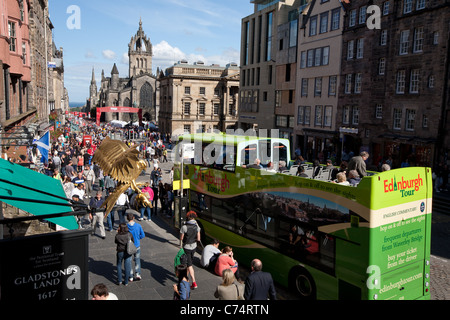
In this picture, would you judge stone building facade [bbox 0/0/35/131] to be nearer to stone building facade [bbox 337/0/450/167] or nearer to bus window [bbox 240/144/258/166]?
bus window [bbox 240/144/258/166]

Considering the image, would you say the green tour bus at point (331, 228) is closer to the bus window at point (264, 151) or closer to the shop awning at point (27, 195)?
the bus window at point (264, 151)

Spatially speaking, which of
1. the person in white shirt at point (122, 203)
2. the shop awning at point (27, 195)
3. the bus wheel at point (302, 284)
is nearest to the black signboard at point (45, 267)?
the shop awning at point (27, 195)

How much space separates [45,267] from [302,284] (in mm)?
7135

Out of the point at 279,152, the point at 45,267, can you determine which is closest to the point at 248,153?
the point at 279,152

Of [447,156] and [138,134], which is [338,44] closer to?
[447,156]

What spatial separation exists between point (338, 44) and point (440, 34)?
445 inches

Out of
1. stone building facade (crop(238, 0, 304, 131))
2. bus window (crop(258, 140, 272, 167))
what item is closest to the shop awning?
bus window (crop(258, 140, 272, 167))

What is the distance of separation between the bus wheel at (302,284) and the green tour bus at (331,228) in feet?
0.08

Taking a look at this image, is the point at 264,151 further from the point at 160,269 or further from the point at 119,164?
the point at 160,269

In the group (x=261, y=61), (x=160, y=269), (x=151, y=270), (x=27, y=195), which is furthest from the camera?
(x=261, y=61)

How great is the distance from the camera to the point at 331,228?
8.73 meters

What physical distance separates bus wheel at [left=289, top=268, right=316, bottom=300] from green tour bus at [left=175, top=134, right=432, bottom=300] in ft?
0.08

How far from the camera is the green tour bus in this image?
7969 mm

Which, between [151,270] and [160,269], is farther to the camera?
[160,269]
